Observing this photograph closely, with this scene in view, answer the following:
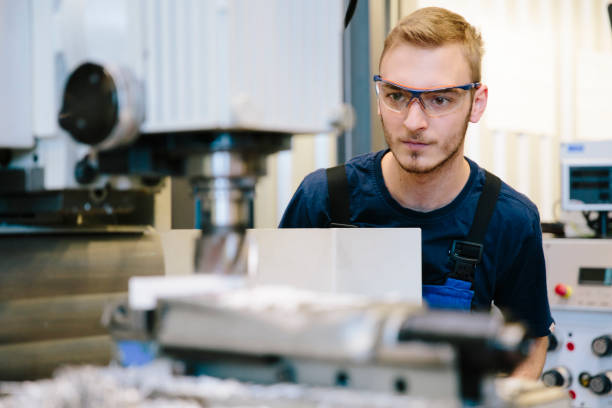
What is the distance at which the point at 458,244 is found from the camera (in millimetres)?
1554

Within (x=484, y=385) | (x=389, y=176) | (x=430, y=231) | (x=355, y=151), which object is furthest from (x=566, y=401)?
(x=355, y=151)

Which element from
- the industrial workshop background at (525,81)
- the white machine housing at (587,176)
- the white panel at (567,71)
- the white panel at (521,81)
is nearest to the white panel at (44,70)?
the industrial workshop background at (525,81)

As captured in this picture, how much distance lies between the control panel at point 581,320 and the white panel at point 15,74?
168 centimetres

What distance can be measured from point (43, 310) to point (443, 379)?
0.51 metres

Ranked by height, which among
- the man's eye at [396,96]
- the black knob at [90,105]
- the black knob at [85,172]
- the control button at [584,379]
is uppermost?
the man's eye at [396,96]

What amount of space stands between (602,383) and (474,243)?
722 millimetres

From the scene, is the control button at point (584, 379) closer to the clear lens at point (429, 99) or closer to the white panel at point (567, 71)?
the clear lens at point (429, 99)

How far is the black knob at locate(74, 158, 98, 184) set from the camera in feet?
2.56

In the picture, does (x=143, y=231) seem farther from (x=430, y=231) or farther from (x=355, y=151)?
(x=355, y=151)

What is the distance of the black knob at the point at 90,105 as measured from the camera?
27.5 inches

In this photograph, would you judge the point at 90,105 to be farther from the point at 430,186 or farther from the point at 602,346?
the point at 602,346

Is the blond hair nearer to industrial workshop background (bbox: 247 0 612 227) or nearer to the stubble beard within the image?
the stubble beard

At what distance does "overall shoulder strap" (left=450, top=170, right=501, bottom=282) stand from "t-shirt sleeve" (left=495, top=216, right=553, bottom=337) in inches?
5.3

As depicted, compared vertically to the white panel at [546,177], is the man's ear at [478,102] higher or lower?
higher
